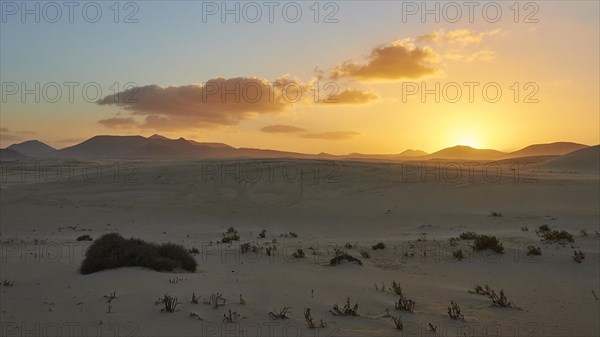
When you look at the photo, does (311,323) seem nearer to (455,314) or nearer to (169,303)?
(169,303)

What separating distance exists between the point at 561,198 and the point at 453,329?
21426 mm

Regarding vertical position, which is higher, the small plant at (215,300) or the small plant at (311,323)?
the small plant at (215,300)

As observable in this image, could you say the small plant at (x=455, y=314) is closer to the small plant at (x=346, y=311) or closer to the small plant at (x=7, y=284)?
the small plant at (x=346, y=311)

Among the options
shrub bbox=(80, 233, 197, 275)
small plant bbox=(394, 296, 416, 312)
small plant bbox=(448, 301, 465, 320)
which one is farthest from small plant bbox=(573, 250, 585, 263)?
shrub bbox=(80, 233, 197, 275)

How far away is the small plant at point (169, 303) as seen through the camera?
645 cm

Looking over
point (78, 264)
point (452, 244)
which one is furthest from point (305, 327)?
point (452, 244)

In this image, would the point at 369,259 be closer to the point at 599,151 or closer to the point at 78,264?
the point at 78,264

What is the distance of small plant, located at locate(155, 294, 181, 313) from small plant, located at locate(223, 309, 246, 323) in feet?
2.34

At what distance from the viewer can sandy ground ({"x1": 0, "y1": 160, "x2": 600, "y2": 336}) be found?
21.2 ft

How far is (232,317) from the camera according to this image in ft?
21.0

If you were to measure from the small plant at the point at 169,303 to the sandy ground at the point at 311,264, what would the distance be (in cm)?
8

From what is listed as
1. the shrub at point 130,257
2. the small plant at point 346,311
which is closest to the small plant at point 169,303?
the small plant at point 346,311

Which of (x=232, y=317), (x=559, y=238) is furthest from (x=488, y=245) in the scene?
(x=232, y=317)

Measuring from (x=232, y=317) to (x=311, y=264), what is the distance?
14.7 feet
